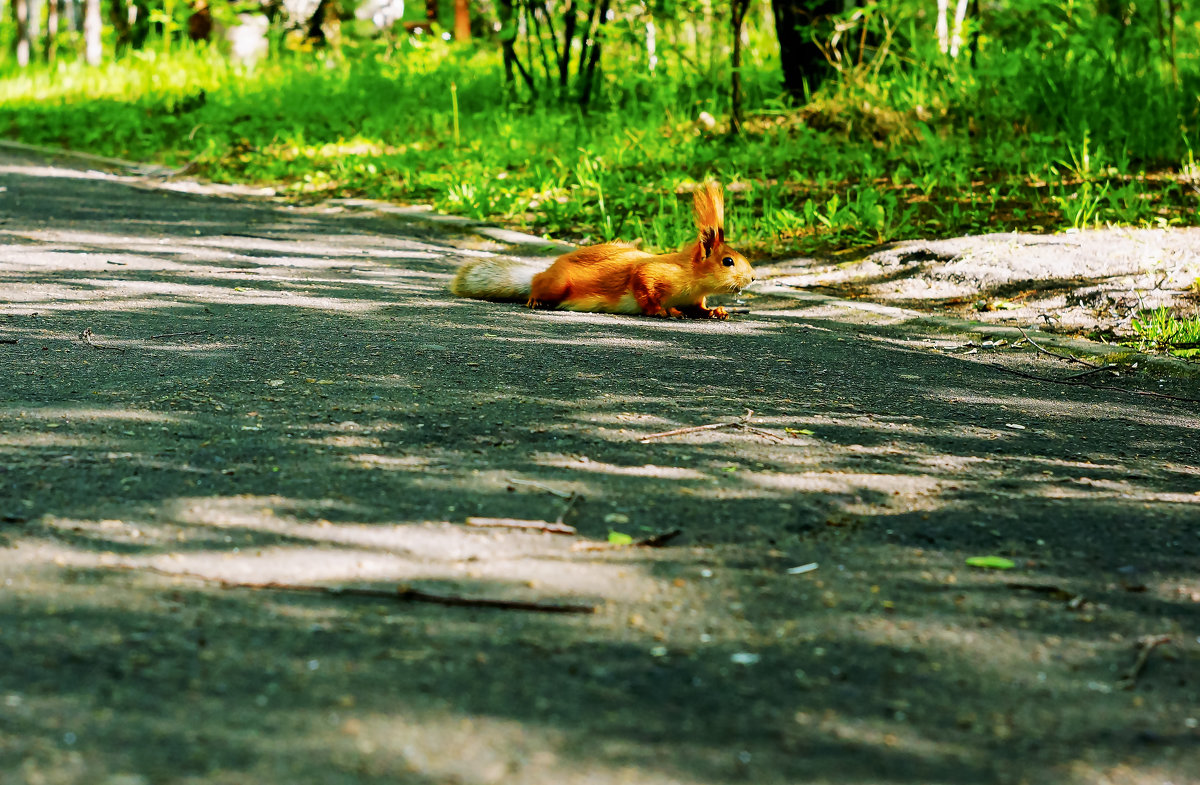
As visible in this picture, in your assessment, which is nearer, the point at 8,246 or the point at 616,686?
the point at 616,686

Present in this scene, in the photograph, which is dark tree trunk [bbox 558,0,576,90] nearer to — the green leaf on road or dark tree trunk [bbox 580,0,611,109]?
dark tree trunk [bbox 580,0,611,109]

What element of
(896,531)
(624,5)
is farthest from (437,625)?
(624,5)

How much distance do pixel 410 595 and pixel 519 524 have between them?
42 centimetres

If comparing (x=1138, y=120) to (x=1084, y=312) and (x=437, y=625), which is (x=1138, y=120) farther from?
(x=437, y=625)

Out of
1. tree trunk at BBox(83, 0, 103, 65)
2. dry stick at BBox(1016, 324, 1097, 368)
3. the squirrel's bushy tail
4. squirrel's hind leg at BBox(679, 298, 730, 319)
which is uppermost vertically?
tree trunk at BBox(83, 0, 103, 65)

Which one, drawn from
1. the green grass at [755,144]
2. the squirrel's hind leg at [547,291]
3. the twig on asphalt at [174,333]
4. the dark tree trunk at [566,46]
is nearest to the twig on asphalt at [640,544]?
the twig on asphalt at [174,333]

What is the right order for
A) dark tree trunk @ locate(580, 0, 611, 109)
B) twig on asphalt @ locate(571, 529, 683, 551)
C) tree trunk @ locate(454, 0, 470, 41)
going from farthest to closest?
tree trunk @ locate(454, 0, 470, 41) < dark tree trunk @ locate(580, 0, 611, 109) < twig on asphalt @ locate(571, 529, 683, 551)

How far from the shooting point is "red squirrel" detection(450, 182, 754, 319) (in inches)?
200

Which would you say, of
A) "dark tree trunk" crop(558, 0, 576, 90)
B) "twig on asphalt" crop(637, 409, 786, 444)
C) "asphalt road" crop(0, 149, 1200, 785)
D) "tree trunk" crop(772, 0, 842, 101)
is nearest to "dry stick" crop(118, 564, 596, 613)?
"asphalt road" crop(0, 149, 1200, 785)

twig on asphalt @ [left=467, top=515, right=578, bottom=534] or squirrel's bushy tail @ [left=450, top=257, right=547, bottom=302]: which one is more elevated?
squirrel's bushy tail @ [left=450, top=257, right=547, bottom=302]

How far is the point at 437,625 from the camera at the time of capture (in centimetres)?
212

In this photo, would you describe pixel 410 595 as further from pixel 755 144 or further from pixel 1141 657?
pixel 755 144

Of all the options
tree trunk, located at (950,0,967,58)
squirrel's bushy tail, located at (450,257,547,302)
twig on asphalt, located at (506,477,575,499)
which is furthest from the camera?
tree trunk, located at (950,0,967,58)

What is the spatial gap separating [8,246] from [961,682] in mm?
6126
